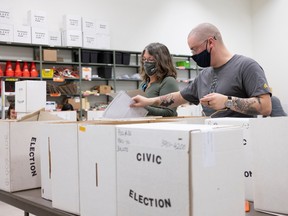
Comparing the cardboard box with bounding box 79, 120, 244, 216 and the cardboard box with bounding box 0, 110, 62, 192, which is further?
the cardboard box with bounding box 0, 110, 62, 192

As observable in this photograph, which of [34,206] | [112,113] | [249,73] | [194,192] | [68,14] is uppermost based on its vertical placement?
[68,14]

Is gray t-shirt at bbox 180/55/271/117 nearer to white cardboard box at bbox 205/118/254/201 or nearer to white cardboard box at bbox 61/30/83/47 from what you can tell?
white cardboard box at bbox 205/118/254/201

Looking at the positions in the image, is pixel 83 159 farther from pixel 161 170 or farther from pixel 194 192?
pixel 194 192

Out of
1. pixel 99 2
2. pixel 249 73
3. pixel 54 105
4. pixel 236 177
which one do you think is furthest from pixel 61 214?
pixel 99 2

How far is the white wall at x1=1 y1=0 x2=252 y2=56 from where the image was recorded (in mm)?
7070

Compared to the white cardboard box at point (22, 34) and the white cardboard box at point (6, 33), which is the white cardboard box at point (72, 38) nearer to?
the white cardboard box at point (22, 34)

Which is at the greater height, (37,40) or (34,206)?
(37,40)

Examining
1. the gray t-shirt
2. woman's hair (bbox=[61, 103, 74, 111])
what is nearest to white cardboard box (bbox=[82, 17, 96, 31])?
woman's hair (bbox=[61, 103, 74, 111])

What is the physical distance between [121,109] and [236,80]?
0.63m

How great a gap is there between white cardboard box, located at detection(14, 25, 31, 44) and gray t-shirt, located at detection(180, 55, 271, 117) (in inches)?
A: 190

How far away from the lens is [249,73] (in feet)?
6.27

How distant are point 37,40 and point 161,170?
586 centimetres

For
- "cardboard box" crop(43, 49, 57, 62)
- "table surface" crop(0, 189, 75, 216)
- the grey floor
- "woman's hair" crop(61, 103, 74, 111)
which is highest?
"cardboard box" crop(43, 49, 57, 62)

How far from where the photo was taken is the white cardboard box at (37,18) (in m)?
6.35
